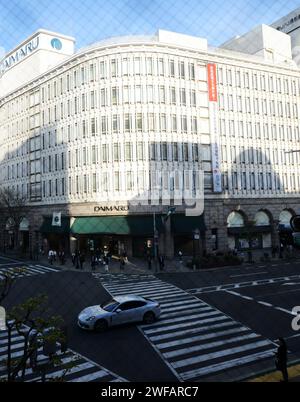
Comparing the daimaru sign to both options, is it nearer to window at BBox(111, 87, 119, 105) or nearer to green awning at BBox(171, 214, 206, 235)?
window at BBox(111, 87, 119, 105)

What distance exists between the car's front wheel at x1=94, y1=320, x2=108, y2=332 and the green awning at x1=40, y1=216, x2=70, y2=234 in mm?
15132

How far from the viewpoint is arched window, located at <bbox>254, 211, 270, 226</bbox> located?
24.8m

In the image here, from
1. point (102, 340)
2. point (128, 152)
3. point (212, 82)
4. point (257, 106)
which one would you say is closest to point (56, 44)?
point (128, 152)

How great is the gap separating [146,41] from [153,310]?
1805 cm

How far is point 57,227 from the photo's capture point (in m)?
23.6

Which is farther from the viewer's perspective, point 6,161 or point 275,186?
point 6,161

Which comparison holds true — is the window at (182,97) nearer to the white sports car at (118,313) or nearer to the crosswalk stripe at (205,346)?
the white sports car at (118,313)

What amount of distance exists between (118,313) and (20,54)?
2534 cm

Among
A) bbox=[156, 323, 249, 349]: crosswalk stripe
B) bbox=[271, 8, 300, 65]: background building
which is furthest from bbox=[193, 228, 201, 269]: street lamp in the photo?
bbox=[271, 8, 300, 65]: background building

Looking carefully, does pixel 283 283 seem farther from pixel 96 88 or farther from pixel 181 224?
pixel 96 88

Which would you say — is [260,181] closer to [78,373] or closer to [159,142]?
[159,142]

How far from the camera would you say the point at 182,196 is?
71.0 feet
